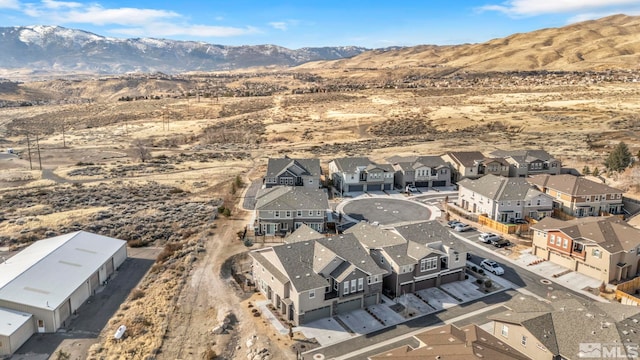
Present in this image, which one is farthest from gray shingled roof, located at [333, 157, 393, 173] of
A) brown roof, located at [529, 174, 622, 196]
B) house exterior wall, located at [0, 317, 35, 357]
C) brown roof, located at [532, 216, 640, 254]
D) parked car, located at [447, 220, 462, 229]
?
house exterior wall, located at [0, 317, 35, 357]

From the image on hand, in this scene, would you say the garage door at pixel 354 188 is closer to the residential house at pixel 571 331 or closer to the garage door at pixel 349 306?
the garage door at pixel 349 306

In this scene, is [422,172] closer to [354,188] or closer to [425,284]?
[354,188]

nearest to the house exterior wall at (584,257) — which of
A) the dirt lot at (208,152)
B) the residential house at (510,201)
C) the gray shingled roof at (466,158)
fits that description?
the residential house at (510,201)

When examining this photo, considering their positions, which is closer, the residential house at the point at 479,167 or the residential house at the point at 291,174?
the residential house at the point at 291,174

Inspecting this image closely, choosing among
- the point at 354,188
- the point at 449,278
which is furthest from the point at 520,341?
the point at 354,188

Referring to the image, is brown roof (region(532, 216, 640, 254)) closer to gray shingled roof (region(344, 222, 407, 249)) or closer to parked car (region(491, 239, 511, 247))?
parked car (region(491, 239, 511, 247))

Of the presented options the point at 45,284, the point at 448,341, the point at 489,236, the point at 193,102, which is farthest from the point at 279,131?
the point at 448,341
